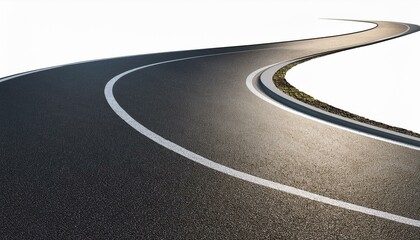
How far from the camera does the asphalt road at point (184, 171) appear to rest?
4.13 m

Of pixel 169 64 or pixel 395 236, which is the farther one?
pixel 169 64

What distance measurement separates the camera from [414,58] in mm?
15578

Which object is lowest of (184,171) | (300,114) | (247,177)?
(300,114)

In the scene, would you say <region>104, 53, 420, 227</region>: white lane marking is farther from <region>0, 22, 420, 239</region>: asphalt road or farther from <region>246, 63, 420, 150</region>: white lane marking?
<region>246, 63, 420, 150</region>: white lane marking

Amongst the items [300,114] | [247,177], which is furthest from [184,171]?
[300,114]

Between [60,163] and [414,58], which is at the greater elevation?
[60,163]

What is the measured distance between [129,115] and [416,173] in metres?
4.69

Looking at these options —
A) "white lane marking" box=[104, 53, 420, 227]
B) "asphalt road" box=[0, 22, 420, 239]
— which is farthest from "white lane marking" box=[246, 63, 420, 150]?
"white lane marking" box=[104, 53, 420, 227]

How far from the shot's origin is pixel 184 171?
18.0ft

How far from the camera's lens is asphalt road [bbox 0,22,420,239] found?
163 inches

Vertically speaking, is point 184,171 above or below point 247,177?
above

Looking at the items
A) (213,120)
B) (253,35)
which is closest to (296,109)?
(213,120)

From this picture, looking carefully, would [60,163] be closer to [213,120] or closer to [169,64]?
[213,120]

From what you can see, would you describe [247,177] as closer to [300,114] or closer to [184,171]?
[184,171]
